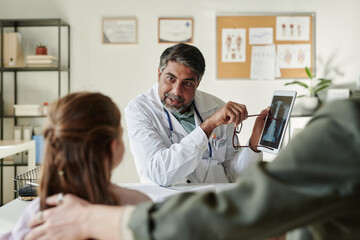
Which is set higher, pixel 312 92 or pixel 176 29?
pixel 176 29

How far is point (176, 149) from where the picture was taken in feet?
6.07

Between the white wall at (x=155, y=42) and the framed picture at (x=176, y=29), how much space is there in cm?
6

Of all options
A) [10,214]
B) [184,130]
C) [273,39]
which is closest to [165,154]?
[184,130]

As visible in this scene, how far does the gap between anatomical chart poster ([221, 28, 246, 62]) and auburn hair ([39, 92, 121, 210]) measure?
3.32 m

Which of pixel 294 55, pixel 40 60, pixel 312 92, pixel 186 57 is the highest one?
pixel 294 55

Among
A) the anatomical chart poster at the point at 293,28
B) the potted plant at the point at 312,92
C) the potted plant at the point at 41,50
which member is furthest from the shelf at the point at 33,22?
the potted plant at the point at 312,92

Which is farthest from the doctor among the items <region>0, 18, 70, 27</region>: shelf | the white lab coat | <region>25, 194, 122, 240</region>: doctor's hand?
<region>0, 18, 70, 27</region>: shelf

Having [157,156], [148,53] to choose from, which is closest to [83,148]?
[157,156]

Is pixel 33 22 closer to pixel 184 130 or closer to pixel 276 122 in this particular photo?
pixel 184 130

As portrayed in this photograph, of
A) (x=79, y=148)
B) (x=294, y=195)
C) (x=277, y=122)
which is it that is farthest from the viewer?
(x=277, y=122)

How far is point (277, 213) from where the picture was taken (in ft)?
1.90

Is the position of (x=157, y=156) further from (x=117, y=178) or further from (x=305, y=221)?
(x=117, y=178)

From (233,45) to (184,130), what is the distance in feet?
7.46

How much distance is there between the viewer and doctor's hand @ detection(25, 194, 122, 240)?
0.73m
